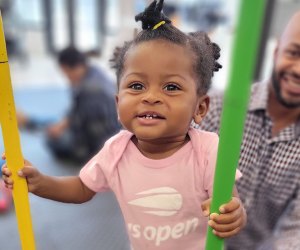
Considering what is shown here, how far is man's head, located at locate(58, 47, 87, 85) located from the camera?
6.61ft

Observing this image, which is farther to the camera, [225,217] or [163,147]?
[163,147]

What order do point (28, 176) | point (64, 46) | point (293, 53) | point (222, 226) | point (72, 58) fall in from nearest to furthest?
point (222, 226) < point (28, 176) < point (293, 53) < point (72, 58) < point (64, 46)

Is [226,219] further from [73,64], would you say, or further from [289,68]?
[73,64]

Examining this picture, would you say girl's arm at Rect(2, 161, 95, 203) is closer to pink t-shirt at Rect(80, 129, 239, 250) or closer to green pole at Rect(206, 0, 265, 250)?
pink t-shirt at Rect(80, 129, 239, 250)

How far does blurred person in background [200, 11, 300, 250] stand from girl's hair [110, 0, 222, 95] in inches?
10.4

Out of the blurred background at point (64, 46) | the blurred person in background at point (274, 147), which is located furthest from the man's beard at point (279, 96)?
the blurred background at point (64, 46)

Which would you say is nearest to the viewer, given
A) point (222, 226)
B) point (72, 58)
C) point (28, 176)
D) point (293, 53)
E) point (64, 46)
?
point (222, 226)

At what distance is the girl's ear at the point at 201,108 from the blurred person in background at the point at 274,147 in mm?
240

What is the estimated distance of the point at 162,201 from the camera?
0.53 metres

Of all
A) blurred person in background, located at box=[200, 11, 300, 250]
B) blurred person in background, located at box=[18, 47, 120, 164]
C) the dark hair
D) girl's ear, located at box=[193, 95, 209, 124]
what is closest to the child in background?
girl's ear, located at box=[193, 95, 209, 124]

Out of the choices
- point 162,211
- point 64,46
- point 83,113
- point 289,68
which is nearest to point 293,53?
point 289,68

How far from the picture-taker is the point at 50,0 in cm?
365

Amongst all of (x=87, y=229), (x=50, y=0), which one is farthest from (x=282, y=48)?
(x=50, y=0)

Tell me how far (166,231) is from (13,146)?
246 millimetres
